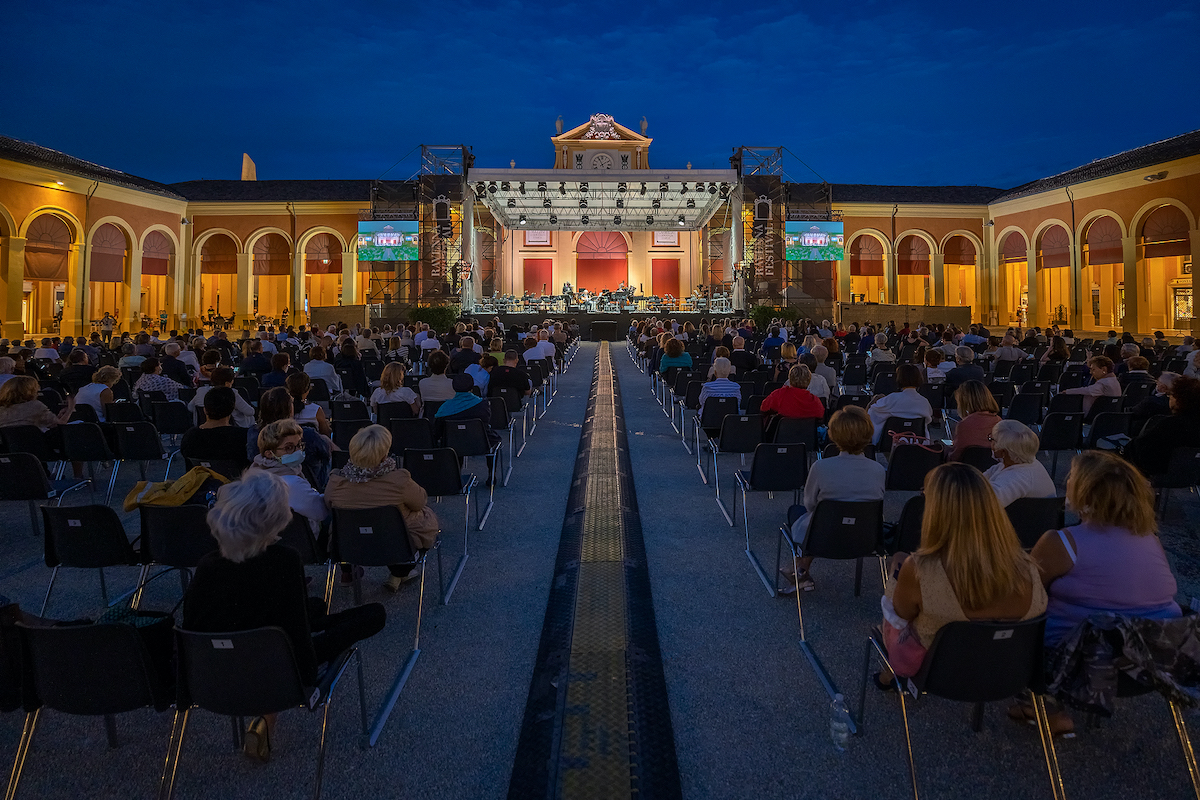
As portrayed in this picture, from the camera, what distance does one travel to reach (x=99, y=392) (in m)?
7.29

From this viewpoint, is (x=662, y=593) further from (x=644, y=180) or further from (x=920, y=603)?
(x=644, y=180)

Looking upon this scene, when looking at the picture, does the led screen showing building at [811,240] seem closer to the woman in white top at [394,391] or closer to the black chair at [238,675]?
the woman in white top at [394,391]

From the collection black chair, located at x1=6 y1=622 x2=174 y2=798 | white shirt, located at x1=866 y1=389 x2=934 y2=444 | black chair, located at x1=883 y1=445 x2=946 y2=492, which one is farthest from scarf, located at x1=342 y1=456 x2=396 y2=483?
white shirt, located at x1=866 y1=389 x2=934 y2=444

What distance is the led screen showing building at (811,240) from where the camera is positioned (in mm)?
26562

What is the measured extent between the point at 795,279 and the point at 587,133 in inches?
758

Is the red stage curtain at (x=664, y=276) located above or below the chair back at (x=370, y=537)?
above

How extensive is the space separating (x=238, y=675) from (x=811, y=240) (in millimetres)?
26761

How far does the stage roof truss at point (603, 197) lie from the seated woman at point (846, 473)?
20.9m

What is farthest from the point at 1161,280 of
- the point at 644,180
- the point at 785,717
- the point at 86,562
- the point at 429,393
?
the point at 86,562

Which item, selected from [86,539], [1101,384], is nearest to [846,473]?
[86,539]

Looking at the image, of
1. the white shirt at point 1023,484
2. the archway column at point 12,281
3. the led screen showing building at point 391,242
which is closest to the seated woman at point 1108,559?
the white shirt at point 1023,484

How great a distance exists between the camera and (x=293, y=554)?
8.30 ft

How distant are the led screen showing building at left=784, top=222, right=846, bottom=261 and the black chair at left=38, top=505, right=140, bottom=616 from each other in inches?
996

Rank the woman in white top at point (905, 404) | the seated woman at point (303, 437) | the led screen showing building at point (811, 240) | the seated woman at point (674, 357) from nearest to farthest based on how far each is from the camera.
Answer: the seated woman at point (303, 437)
the woman in white top at point (905, 404)
the seated woman at point (674, 357)
the led screen showing building at point (811, 240)
